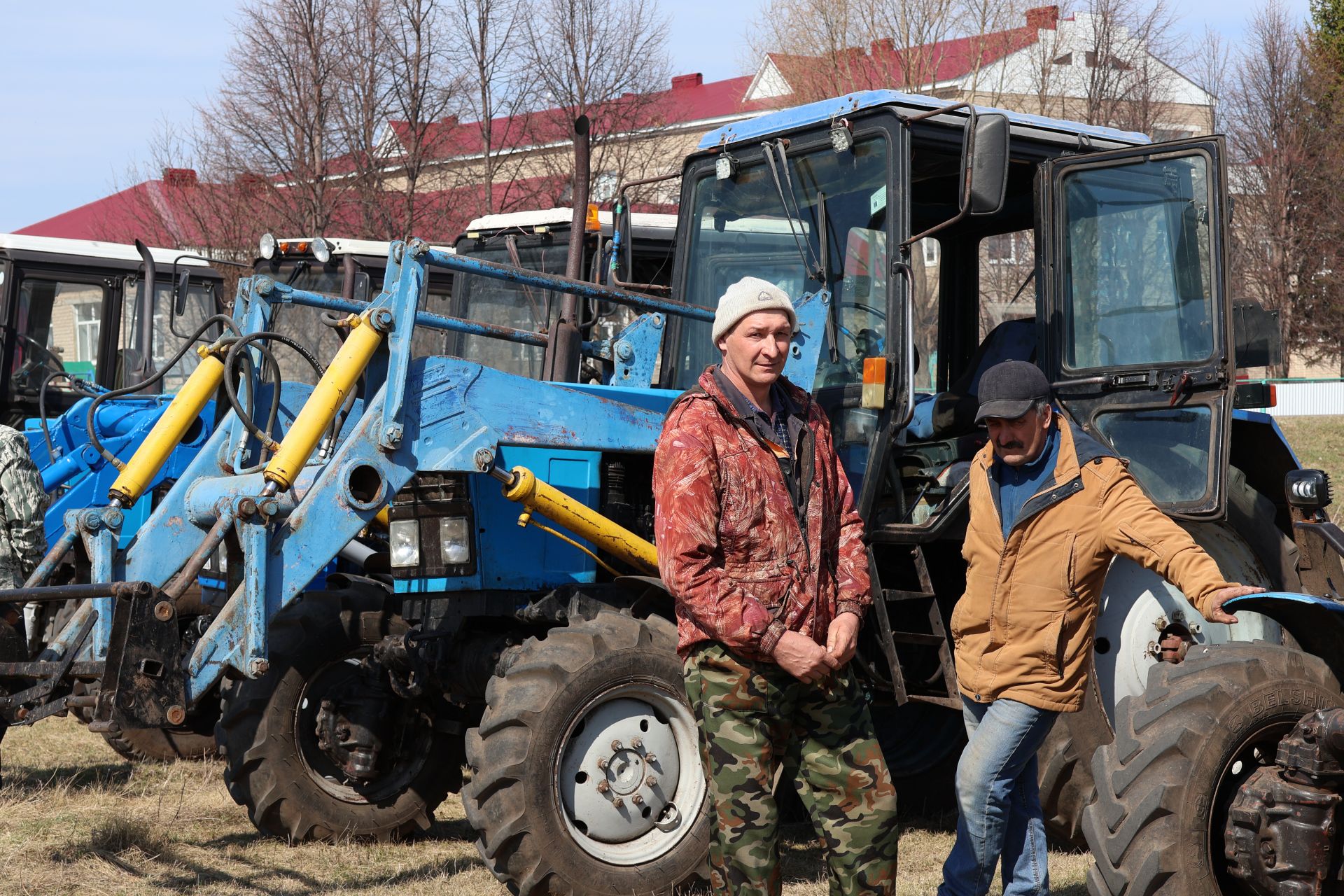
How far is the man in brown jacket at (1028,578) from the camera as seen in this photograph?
3.96 m

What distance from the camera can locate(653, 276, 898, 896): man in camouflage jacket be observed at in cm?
348

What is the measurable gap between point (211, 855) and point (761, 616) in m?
3.40

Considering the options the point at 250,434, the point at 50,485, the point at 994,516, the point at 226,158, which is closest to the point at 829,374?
the point at 994,516

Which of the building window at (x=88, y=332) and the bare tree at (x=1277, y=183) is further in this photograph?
the bare tree at (x=1277, y=183)

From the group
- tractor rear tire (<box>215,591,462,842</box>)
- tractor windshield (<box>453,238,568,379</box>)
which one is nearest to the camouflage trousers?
tractor rear tire (<box>215,591,462,842</box>)

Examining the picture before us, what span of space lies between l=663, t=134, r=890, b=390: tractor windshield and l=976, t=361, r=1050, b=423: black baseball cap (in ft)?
5.61

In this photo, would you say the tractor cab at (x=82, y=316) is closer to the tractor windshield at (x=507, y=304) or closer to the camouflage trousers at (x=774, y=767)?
the tractor windshield at (x=507, y=304)

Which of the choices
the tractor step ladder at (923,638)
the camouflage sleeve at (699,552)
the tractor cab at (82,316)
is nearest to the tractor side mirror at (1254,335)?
the tractor step ladder at (923,638)

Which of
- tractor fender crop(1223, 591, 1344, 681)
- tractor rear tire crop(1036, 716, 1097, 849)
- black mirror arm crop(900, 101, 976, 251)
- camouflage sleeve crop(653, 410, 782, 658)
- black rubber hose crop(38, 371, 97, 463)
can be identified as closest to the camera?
camouflage sleeve crop(653, 410, 782, 658)

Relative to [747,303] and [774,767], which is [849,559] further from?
[747,303]

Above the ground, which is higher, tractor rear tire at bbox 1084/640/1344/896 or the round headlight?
the round headlight

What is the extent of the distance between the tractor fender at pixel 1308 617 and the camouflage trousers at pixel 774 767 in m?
1.03

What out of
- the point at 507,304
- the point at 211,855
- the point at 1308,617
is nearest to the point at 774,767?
the point at 1308,617

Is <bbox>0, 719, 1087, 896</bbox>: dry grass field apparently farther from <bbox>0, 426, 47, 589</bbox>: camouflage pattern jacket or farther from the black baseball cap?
the black baseball cap
